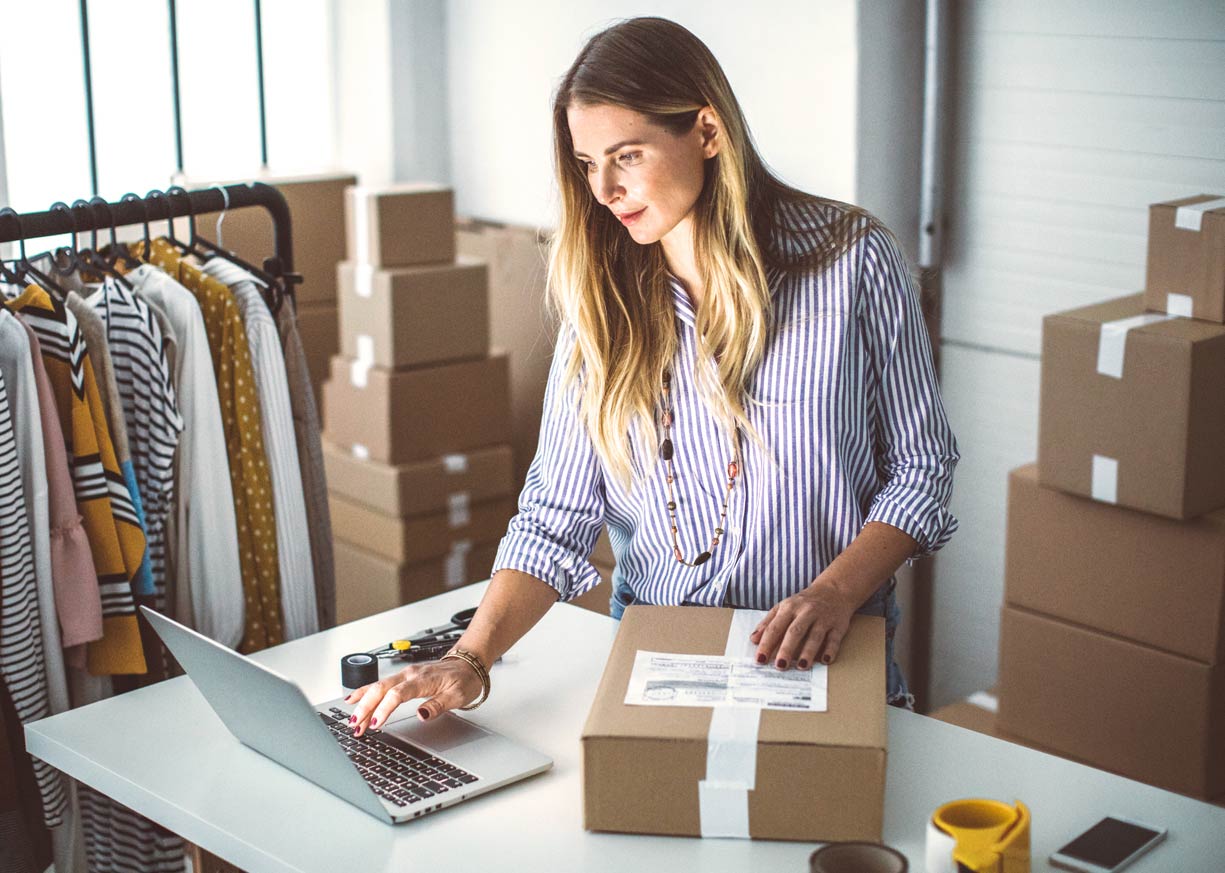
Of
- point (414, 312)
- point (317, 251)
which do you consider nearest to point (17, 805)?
point (414, 312)

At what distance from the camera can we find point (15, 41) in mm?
3514

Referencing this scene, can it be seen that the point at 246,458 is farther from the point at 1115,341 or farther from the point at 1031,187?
the point at 1031,187

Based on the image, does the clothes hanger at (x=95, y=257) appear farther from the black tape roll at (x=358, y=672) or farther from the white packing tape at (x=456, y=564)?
the white packing tape at (x=456, y=564)

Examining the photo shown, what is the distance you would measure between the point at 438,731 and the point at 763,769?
0.43 meters

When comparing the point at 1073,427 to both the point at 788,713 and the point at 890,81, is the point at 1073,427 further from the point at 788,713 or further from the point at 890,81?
the point at 788,713

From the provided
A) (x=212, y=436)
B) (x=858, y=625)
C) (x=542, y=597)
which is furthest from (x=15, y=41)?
(x=858, y=625)

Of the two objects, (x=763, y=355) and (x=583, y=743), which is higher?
(x=763, y=355)

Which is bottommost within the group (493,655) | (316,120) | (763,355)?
(493,655)

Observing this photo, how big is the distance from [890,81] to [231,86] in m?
1.97

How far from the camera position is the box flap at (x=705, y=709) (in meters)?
1.25

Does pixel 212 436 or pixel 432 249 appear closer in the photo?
pixel 212 436

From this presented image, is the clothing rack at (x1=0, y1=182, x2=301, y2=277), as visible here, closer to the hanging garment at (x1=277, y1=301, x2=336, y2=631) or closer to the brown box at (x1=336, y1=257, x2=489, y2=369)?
the hanging garment at (x1=277, y1=301, x2=336, y2=631)

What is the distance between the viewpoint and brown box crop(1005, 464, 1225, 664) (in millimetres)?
2412

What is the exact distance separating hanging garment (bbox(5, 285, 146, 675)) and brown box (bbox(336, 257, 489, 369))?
138 centimetres
